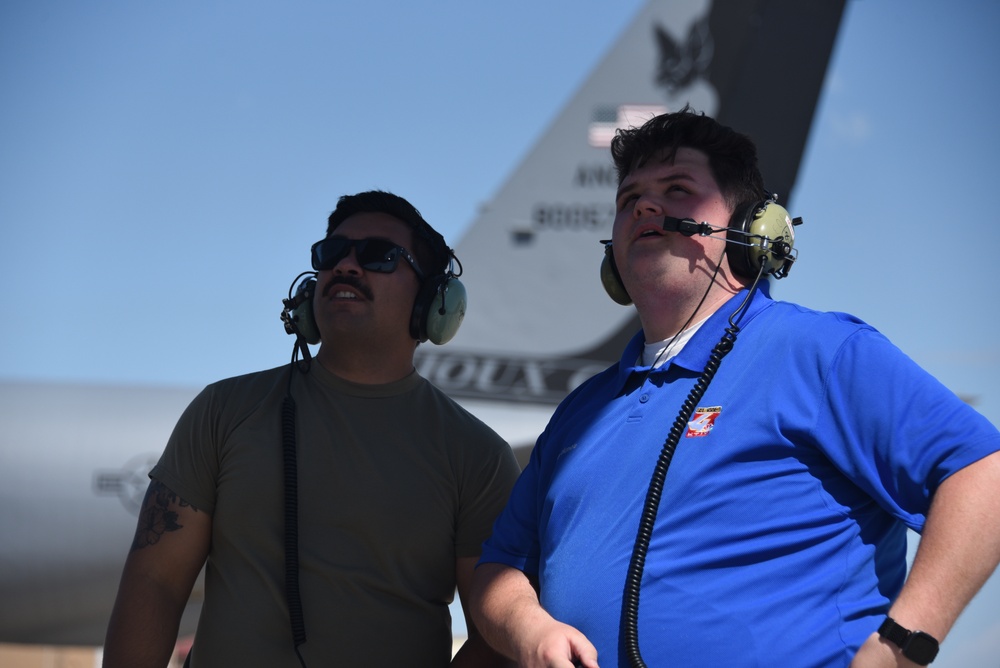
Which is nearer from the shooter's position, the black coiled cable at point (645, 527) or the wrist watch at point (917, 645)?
the wrist watch at point (917, 645)

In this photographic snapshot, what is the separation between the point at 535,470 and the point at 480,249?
200 inches

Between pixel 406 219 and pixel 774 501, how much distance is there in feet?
5.83

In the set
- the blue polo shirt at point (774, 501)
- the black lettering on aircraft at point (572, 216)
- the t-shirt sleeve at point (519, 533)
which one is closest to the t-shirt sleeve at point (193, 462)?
the t-shirt sleeve at point (519, 533)

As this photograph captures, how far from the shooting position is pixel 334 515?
9.02 feet

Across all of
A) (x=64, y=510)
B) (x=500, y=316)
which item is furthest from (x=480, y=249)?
(x=64, y=510)

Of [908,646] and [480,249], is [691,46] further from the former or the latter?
[908,646]

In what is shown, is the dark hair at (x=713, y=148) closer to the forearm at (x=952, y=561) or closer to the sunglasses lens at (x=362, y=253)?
the sunglasses lens at (x=362, y=253)

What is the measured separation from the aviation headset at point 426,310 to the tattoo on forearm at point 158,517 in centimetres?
71

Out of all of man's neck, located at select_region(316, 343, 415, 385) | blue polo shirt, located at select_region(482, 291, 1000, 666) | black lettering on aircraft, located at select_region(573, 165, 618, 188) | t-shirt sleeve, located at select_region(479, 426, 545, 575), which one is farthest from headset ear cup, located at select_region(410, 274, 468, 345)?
black lettering on aircraft, located at select_region(573, 165, 618, 188)

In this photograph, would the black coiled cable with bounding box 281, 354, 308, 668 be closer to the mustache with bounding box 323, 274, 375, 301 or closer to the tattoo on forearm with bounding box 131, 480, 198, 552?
the tattoo on forearm with bounding box 131, 480, 198, 552

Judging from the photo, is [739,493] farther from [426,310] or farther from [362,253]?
[362,253]

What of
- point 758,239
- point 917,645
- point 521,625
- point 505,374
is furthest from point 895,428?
point 505,374

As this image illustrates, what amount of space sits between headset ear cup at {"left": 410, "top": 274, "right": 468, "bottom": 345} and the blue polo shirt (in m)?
1.00

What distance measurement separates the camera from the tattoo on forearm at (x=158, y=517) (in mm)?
2693
